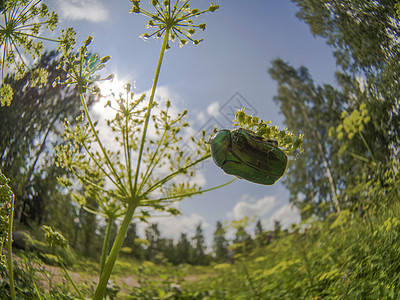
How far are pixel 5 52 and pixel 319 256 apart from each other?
2572 mm

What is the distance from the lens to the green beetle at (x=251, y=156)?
782 mm

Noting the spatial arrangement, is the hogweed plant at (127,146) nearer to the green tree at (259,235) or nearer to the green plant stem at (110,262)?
the green plant stem at (110,262)

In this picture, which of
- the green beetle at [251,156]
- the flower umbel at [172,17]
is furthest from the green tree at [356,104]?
the flower umbel at [172,17]

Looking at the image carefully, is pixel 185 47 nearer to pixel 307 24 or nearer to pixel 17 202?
pixel 307 24

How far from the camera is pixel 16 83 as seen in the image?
123 cm

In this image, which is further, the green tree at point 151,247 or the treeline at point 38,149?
the green tree at point 151,247

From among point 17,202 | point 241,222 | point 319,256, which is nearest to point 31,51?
point 17,202

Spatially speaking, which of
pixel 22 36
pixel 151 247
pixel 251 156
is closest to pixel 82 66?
pixel 22 36

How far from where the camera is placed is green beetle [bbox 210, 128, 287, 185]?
782mm

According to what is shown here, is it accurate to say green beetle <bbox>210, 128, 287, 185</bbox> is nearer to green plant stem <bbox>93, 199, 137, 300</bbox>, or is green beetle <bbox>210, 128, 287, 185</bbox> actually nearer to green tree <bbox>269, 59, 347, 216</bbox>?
green plant stem <bbox>93, 199, 137, 300</bbox>

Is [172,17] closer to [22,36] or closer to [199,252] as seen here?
[22,36]

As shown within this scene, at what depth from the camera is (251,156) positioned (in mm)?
786

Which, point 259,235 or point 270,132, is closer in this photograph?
point 270,132

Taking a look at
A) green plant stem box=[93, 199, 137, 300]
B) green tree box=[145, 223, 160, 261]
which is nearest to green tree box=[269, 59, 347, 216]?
green plant stem box=[93, 199, 137, 300]
